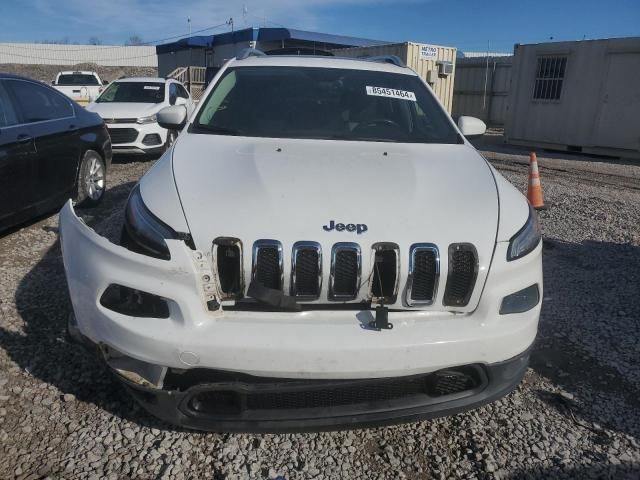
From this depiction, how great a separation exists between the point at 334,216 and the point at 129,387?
1.10 meters

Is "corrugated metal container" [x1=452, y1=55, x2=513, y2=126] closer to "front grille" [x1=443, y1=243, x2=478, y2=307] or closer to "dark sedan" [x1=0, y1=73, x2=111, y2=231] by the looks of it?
"dark sedan" [x1=0, y1=73, x2=111, y2=231]

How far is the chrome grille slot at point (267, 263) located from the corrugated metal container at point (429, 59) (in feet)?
46.6

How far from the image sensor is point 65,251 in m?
2.25

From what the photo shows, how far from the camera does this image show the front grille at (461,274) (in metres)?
2.08

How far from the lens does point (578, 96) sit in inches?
477

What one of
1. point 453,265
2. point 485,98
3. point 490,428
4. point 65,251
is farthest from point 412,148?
point 485,98

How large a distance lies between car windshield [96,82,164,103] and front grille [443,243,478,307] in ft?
32.0

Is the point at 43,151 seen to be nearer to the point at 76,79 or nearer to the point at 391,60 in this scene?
the point at 391,60

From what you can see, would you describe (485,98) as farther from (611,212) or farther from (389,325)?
(389,325)

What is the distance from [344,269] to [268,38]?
23.9 m

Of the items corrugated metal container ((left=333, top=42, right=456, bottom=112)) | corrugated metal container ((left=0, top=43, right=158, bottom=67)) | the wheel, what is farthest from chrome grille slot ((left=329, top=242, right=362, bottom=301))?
corrugated metal container ((left=0, top=43, right=158, bottom=67))

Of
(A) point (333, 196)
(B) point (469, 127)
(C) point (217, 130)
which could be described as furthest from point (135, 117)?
(A) point (333, 196)

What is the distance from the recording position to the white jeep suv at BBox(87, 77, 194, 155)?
30.5ft

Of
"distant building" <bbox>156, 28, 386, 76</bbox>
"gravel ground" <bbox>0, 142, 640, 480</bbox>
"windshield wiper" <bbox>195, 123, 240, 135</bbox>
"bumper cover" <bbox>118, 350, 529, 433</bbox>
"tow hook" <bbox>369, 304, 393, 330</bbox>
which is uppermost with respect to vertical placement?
"distant building" <bbox>156, 28, 386, 76</bbox>
